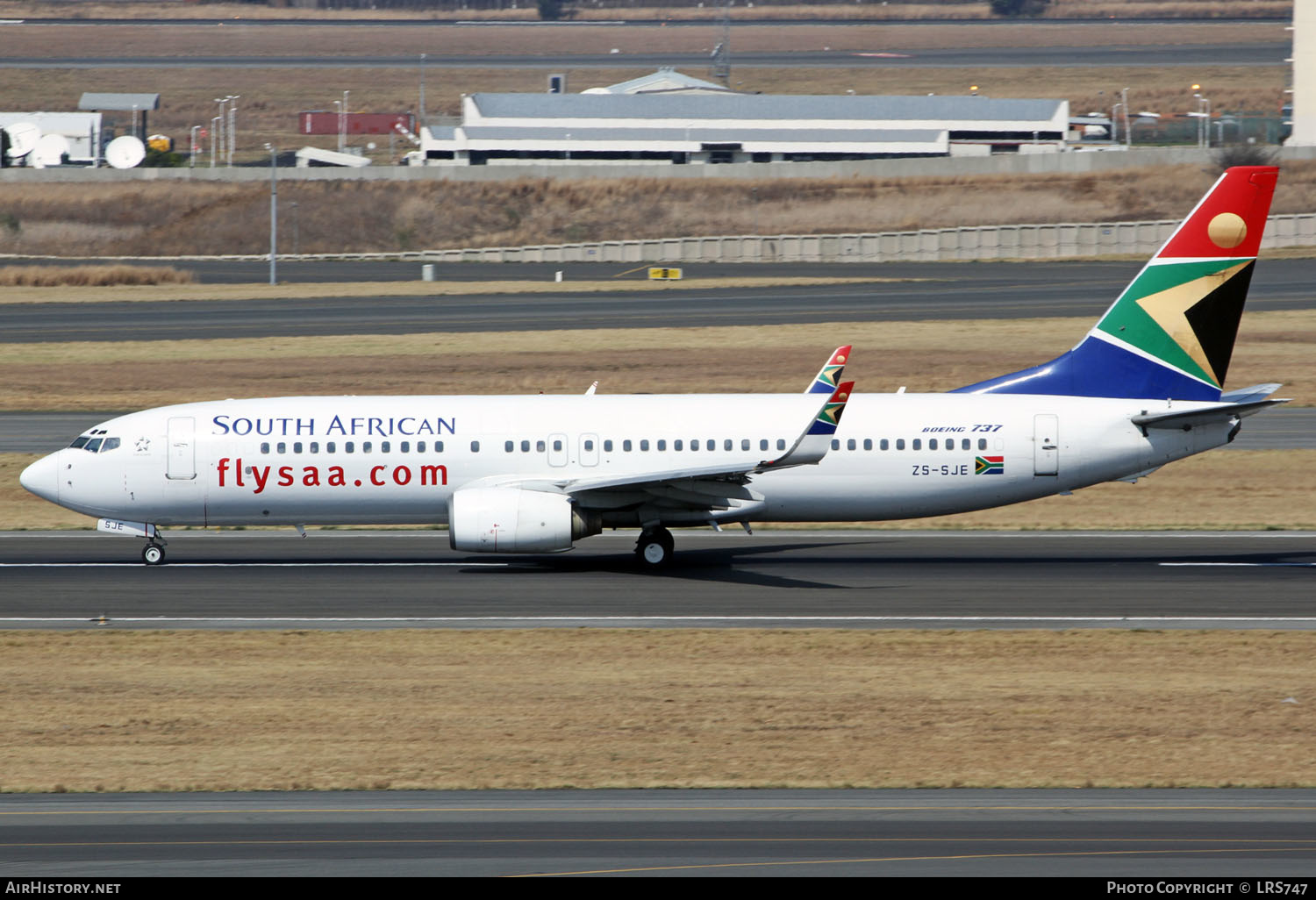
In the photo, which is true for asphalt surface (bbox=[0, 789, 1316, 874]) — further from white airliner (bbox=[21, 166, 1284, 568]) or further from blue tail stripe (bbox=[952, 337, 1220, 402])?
blue tail stripe (bbox=[952, 337, 1220, 402])

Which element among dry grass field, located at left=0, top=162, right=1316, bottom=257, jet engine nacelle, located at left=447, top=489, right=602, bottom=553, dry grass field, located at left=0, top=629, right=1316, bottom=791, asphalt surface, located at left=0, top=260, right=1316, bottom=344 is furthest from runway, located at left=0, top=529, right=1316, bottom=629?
dry grass field, located at left=0, top=162, right=1316, bottom=257

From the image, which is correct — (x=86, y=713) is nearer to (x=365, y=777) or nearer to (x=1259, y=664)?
(x=365, y=777)

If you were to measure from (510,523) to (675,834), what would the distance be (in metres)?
15.0

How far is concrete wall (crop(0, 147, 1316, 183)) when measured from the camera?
406ft

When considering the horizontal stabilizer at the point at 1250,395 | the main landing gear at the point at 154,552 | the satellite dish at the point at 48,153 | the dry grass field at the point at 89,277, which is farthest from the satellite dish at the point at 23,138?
the horizontal stabilizer at the point at 1250,395

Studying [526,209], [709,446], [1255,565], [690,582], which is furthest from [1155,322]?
[526,209]

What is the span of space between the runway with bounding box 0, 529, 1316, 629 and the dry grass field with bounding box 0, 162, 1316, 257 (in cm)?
8744

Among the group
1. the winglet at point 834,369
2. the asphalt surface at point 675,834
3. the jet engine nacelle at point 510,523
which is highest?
the winglet at point 834,369

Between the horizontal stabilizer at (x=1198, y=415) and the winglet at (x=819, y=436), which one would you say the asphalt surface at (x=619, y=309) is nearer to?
the horizontal stabilizer at (x=1198, y=415)

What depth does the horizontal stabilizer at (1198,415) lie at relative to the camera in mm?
31828

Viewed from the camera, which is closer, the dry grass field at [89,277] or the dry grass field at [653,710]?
the dry grass field at [653,710]

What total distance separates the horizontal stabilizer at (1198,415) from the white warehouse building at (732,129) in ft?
362

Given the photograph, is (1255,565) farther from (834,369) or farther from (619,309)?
(619,309)

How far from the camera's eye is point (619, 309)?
3004 inches
